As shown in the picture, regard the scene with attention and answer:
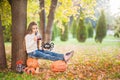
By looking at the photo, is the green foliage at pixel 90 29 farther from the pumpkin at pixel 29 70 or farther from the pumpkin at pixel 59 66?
the pumpkin at pixel 29 70

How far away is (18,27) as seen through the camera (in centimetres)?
984

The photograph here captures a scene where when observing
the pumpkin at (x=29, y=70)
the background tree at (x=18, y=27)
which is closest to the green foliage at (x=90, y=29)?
the background tree at (x=18, y=27)

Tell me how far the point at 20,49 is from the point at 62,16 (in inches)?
472

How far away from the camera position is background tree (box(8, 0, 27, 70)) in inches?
387

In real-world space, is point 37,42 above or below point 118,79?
above

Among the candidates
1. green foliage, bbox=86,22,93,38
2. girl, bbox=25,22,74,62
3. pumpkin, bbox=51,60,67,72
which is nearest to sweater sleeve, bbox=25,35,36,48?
girl, bbox=25,22,74,62

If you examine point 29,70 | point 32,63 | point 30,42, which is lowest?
point 29,70

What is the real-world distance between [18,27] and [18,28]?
0.03 meters

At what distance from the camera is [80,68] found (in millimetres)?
10695

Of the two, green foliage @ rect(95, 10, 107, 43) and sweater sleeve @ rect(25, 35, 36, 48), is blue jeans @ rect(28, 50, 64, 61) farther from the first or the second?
green foliage @ rect(95, 10, 107, 43)

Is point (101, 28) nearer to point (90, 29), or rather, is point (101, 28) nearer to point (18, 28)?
point (90, 29)

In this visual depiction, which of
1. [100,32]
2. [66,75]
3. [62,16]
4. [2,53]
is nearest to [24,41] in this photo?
[2,53]

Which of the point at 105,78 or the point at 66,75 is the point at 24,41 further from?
the point at 105,78

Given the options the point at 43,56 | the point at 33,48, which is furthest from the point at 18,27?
the point at 43,56
